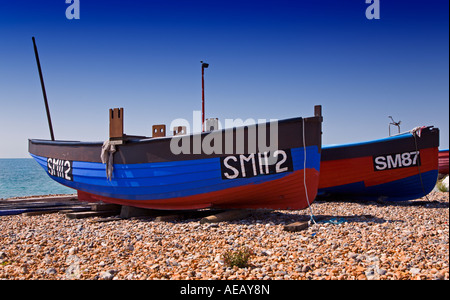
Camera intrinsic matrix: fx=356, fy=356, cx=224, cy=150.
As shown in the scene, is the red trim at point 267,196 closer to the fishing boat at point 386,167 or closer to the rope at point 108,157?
the rope at point 108,157

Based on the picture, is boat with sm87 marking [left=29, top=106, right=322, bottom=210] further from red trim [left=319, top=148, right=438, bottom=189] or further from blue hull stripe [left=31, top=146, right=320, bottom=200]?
red trim [left=319, top=148, right=438, bottom=189]

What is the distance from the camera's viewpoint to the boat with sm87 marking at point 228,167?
675cm

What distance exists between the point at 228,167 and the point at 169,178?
4.43ft

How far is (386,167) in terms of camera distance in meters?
10.2

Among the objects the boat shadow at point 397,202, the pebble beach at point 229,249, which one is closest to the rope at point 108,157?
the pebble beach at point 229,249

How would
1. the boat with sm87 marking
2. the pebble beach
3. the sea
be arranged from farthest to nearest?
the sea, the boat with sm87 marking, the pebble beach

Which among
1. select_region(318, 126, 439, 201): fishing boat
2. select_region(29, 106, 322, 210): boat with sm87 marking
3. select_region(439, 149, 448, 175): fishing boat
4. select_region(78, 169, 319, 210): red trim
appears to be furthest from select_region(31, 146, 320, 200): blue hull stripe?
select_region(439, 149, 448, 175): fishing boat

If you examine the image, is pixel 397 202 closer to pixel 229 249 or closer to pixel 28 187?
pixel 229 249

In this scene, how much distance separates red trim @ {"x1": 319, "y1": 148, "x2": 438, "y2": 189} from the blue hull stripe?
3.94 m

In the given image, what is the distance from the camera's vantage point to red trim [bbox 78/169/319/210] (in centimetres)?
684

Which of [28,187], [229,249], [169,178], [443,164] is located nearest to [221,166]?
[169,178]

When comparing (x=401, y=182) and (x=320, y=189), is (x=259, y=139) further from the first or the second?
(x=401, y=182)
